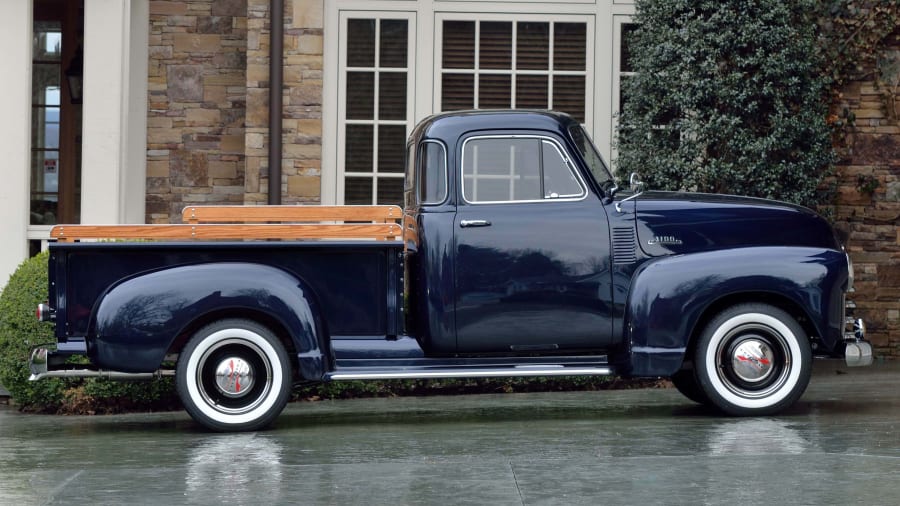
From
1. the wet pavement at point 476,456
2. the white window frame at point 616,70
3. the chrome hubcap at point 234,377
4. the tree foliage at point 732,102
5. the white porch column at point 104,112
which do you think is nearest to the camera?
the wet pavement at point 476,456

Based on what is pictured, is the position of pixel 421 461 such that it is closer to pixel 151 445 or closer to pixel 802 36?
pixel 151 445

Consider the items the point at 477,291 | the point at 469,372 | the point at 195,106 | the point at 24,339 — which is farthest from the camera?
the point at 195,106

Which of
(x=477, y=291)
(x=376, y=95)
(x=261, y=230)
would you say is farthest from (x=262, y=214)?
(x=376, y=95)

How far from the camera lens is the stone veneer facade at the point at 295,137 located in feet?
39.1

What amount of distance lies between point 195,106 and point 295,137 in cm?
133

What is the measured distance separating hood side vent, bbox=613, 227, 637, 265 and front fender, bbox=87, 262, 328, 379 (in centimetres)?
188

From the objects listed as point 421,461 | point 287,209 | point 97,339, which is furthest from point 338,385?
point 421,461

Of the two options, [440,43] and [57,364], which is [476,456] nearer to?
[57,364]

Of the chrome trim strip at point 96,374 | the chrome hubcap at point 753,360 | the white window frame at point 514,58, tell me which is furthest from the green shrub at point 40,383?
the white window frame at point 514,58

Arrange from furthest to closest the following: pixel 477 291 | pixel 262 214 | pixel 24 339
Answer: pixel 24 339
pixel 262 214
pixel 477 291

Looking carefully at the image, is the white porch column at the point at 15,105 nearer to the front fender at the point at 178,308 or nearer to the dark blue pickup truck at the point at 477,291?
the dark blue pickup truck at the point at 477,291

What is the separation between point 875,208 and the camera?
1205 cm

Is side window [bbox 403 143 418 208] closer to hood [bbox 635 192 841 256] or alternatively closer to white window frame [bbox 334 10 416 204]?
hood [bbox 635 192 841 256]

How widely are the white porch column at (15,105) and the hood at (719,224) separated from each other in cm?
610
